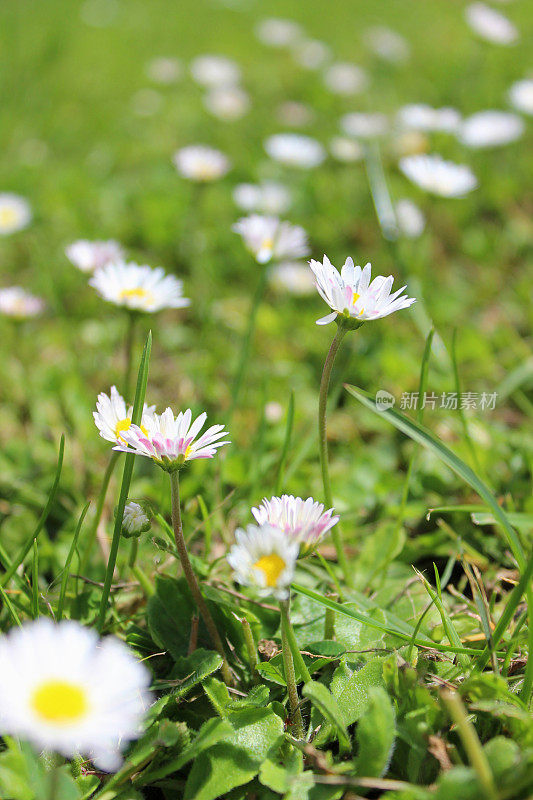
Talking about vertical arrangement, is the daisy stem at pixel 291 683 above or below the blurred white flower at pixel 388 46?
below

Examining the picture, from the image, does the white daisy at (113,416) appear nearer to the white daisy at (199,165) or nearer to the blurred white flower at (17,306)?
the blurred white flower at (17,306)

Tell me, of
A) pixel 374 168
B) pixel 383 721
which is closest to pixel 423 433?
pixel 383 721

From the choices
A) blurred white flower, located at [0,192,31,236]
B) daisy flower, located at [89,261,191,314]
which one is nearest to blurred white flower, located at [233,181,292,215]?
blurred white flower, located at [0,192,31,236]

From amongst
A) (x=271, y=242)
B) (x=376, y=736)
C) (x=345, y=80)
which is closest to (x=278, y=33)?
(x=345, y=80)

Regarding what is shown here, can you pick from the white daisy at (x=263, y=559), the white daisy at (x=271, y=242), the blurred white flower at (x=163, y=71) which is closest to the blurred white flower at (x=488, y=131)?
the white daisy at (x=271, y=242)

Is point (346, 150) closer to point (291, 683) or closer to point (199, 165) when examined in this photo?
point (199, 165)

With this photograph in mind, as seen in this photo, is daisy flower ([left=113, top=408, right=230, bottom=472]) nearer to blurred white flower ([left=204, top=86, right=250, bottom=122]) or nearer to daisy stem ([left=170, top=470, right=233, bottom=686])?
daisy stem ([left=170, top=470, right=233, bottom=686])

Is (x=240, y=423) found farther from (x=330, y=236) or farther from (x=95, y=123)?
(x=95, y=123)

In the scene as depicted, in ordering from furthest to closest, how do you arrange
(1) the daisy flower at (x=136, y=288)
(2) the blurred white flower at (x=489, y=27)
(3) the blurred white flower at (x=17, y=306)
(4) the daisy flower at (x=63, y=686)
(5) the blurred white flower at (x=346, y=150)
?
1. (2) the blurred white flower at (x=489, y=27)
2. (5) the blurred white flower at (x=346, y=150)
3. (3) the blurred white flower at (x=17, y=306)
4. (1) the daisy flower at (x=136, y=288)
5. (4) the daisy flower at (x=63, y=686)
